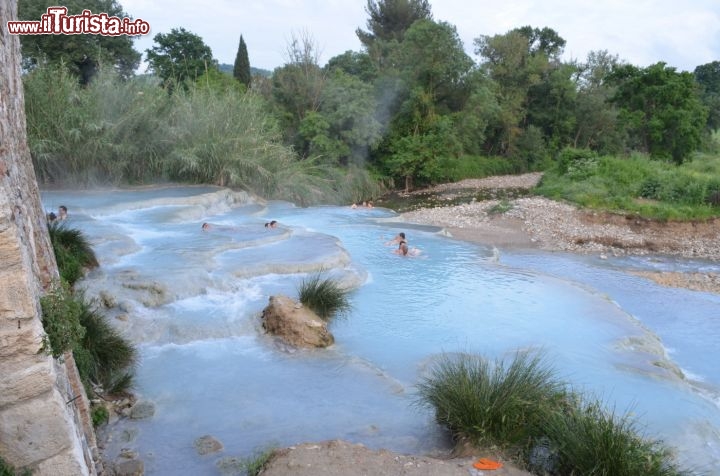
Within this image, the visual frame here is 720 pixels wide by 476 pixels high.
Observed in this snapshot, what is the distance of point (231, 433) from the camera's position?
496cm

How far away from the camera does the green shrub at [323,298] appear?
25.1 feet

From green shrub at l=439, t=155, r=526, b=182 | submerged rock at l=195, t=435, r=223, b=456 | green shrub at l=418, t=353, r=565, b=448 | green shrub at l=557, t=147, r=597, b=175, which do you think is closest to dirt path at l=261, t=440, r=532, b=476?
green shrub at l=418, t=353, r=565, b=448

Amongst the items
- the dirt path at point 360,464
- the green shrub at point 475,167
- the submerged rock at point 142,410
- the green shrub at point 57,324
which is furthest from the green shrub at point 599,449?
the green shrub at point 475,167

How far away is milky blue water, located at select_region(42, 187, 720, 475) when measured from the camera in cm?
512

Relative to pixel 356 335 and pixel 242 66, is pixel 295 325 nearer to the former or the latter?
pixel 356 335

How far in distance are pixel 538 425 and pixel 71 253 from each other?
651 cm

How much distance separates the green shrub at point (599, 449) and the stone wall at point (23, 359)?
122 inches

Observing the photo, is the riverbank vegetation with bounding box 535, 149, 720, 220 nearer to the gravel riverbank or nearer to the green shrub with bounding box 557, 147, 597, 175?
the green shrub with bounding box 557, 147, 597, 175

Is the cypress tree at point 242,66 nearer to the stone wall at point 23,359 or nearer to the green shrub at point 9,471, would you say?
the stone wall at point 23,359

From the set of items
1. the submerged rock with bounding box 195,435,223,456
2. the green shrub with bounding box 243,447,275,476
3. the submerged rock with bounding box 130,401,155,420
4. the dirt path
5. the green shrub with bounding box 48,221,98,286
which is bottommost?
the submerged rock with bounding box 195,435,223,456

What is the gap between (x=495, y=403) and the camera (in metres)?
4.36

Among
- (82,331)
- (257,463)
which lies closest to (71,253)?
(82,331)

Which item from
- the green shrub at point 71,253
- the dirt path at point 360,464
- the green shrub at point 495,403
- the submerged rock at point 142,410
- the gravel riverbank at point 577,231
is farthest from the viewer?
the gravel riverbank at point 577,231

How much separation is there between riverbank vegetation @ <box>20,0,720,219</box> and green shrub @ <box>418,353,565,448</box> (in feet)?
44.8
